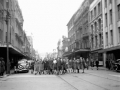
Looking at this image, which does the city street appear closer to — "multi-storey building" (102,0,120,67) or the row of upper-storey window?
"multi-storey building" (102,0,120,67)

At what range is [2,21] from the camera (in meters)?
34.5

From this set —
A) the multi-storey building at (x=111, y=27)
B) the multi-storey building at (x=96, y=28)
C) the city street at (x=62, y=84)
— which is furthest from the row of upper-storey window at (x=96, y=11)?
the city street at (x=62, y=84)

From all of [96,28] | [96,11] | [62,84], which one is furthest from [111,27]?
[62,84]

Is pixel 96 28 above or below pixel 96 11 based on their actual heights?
below

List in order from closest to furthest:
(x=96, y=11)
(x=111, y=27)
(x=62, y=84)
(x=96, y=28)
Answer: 1. (x=62, y=84)
2. (x=111, y=27)
3. (x=96, y=11)
4. (x=96, y=28)

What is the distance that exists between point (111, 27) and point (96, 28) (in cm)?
954

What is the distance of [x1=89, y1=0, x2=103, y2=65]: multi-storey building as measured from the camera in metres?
43.6

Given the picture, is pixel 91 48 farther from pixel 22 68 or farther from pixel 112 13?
pixel 22 68

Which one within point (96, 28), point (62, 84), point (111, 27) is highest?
point (96, 28)

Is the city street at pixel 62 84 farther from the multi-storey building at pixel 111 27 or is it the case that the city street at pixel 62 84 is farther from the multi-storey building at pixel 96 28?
the multi-storey building at pixel 96 28

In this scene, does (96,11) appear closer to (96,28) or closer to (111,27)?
(96,28)

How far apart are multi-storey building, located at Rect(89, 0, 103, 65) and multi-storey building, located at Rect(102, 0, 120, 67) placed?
2.52m

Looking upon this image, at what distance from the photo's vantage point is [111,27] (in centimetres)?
3709

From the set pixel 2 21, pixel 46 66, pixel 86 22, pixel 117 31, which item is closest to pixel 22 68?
pixel 46 66
